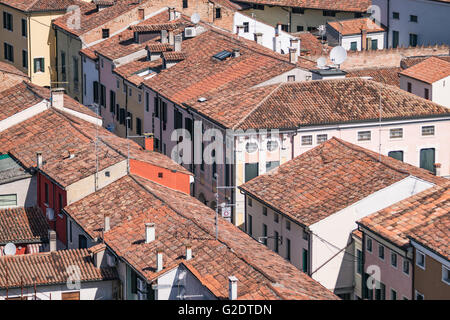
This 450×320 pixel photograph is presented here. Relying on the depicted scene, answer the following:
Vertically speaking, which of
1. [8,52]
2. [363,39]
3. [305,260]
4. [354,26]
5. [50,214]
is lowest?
[8,52]

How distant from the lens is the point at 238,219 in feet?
159

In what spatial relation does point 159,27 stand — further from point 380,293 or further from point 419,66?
point 380,293

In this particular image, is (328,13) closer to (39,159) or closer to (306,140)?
(306,140)

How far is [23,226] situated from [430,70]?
95.8ft

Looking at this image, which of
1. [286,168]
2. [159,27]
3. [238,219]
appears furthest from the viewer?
[159,27]

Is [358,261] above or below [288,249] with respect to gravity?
above

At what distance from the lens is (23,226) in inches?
1767

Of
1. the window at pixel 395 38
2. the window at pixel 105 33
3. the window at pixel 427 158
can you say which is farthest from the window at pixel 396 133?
the window at pixel 395 38

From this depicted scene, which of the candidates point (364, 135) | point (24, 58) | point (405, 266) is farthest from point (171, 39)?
point (405, 266)

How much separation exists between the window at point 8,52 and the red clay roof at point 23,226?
37.1 m

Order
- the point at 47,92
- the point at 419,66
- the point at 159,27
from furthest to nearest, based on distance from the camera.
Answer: the point at 159,27 → the point at 419,66 → the point at 47,92

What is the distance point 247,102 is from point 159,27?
18618mm
